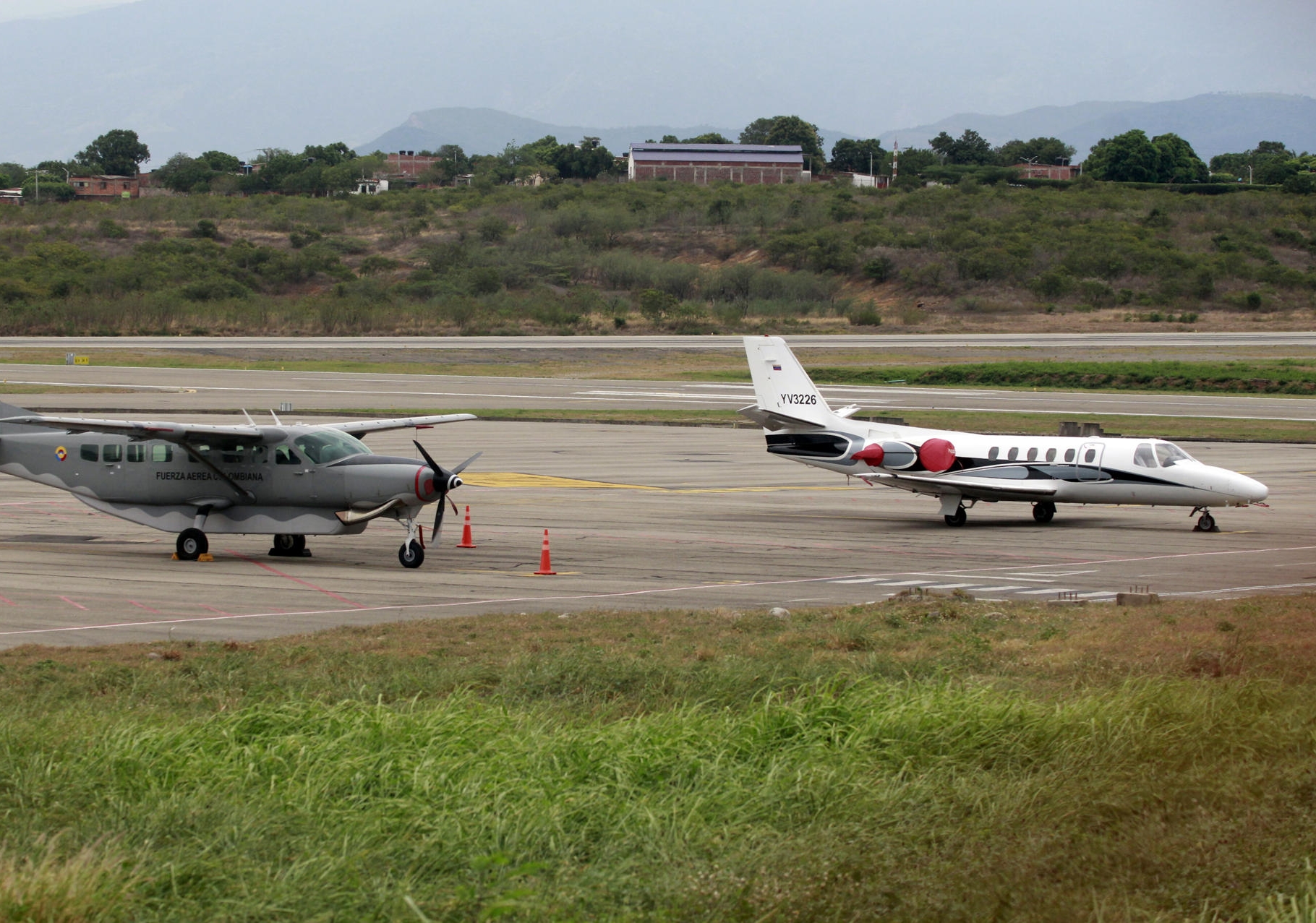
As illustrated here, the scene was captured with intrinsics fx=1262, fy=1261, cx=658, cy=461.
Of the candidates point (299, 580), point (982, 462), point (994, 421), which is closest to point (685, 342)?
point (994, 421)

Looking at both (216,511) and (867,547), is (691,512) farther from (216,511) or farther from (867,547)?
(216,511)

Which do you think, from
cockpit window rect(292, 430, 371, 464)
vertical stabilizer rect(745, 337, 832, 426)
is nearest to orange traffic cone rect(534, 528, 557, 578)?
cockpit window rect(292, 430, 371, 464)

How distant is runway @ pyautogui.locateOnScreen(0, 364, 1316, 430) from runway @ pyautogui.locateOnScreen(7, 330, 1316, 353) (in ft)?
46.0

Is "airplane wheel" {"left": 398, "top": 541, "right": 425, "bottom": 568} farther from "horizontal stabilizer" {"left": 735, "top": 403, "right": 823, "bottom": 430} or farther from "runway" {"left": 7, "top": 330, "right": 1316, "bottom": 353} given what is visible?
"runway" {"left": 7, "top": 330, "right": 1316, "bottom": 353}

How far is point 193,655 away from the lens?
15.1m

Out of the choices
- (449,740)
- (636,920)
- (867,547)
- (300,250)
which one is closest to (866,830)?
(636,920)

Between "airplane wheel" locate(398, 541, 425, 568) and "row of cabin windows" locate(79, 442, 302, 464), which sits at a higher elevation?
"row of cabin windows" locate(79, 442, 302, 464)

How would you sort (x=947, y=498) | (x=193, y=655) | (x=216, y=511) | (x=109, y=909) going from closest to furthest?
1. (x=109, y=909)
2. (x=193, y=655)
3. (x=216, y=511)
4. (x=947, y=498)

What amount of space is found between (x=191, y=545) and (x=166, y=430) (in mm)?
2440

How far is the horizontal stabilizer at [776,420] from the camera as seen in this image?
33500 millimetres

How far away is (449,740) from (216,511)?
59.8 ft

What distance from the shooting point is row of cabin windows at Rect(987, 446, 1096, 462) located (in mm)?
30844

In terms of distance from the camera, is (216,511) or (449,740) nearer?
(449,740)

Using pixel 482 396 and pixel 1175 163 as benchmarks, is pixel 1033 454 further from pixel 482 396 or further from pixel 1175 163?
pixel 1175 163
